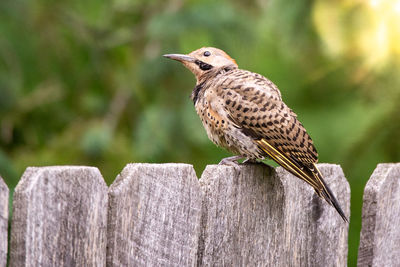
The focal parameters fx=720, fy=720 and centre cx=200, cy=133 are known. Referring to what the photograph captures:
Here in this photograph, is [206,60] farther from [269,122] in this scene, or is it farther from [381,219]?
[381,219]

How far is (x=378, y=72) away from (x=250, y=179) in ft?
4.49

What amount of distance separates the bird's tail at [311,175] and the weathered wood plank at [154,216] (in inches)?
22.1

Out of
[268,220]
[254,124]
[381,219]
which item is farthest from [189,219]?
[381,219]

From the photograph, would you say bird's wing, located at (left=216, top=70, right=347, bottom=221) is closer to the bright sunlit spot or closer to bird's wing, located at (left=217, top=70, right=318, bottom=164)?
bird's wing, located at (left=217, top=70, right=318, bottom=164)

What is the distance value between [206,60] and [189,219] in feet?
4.77

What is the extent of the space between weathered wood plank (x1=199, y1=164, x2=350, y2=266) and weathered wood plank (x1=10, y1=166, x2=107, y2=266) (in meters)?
0.49

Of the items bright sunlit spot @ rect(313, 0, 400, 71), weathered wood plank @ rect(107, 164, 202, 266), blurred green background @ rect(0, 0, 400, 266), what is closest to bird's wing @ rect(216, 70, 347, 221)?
weathered wood plank @ rect(107, 164, 202, 266)

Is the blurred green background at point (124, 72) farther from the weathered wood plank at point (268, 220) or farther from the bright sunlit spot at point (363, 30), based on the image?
the weathered wood plank at point (268, 220)

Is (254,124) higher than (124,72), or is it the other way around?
(124,72)

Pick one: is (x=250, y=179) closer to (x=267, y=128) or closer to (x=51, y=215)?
(x=267, y=128)

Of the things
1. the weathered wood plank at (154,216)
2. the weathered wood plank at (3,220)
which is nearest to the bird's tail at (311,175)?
the weathered wood plank at (154,216)

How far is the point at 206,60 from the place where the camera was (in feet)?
12.3

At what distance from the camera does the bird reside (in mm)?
3043

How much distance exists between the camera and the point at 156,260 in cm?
238
